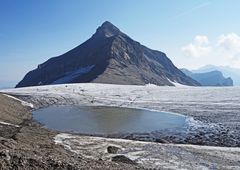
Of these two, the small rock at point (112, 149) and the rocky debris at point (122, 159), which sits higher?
the small rock at point (112, 149)

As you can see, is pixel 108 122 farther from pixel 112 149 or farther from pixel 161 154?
pixel 161 154

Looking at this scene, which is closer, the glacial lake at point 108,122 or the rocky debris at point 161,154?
the rocky debris at point 161,154

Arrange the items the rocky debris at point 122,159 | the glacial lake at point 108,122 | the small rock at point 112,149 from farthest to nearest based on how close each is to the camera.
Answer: the glacial lake at point 108,122 → the small rock at point 112,149 → the rocky debris at point 122,159

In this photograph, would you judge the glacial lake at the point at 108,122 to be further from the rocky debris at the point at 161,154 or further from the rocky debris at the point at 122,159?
the rocky debris at the point at 122,159

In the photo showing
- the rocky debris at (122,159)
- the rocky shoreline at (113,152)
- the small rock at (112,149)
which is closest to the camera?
the rocky shoreline at (113,152)

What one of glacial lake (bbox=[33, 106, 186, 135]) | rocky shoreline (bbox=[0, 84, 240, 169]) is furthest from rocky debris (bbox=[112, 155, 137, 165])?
glacial lake (bbox=[33, 106, 186, 135])

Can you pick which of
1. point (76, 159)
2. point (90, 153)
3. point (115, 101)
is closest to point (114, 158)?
point (90, 153)

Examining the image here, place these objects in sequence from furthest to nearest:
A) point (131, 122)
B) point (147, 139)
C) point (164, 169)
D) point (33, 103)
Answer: point (33, 103), point (131, 122), point (147, 139), point (164, 169)

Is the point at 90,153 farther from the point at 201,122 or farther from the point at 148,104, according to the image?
the point at 148,104

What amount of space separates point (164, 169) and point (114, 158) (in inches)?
165

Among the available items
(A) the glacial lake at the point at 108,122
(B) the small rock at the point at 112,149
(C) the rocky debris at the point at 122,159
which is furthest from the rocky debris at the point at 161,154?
(A) the glacial lake at the point at 108,122

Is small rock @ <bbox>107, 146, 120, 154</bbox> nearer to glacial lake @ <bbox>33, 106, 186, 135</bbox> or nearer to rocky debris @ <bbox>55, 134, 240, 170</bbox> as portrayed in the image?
rocky debris @ <bbox>55, 134, 240, 170</bbox>

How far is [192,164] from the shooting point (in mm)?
25547

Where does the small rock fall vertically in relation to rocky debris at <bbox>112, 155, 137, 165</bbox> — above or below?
above
